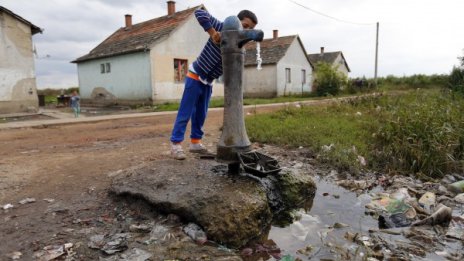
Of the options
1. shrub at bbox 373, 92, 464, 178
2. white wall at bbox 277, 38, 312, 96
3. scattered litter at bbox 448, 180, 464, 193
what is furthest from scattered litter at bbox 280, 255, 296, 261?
white wall at bbox 277, 38, 312, 96

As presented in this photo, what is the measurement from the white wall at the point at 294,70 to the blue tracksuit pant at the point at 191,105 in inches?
791

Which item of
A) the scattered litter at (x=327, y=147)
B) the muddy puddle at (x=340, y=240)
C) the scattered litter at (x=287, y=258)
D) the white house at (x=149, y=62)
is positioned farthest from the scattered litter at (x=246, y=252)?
the white house at (x=149, y=62)

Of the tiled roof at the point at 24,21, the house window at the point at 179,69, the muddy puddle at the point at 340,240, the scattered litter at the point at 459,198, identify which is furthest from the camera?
the house window at the point at 179,69

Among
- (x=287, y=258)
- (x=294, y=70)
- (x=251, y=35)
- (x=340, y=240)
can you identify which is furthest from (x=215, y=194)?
(x=294, y=70)

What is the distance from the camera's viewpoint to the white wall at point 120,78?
630 inches

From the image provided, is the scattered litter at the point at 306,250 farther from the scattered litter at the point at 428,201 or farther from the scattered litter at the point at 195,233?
the scattered litter at the point at 428,201

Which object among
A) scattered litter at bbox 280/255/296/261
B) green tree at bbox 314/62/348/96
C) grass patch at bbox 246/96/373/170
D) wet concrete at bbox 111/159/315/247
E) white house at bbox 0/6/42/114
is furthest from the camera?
green tree at bbox 314/62/348/96

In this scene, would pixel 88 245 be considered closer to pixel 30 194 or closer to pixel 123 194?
pixel 123 194

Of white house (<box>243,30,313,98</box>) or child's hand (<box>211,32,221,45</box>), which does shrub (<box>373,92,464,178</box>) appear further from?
white house (<box>243,30,313,98</box>)

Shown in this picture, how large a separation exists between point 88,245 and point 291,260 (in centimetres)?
128

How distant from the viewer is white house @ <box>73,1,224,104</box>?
51.9 ft

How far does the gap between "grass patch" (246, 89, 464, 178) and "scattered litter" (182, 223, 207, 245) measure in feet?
7.64

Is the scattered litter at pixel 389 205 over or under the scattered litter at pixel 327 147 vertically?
under

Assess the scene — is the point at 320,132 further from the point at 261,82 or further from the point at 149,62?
the point at 261,82
